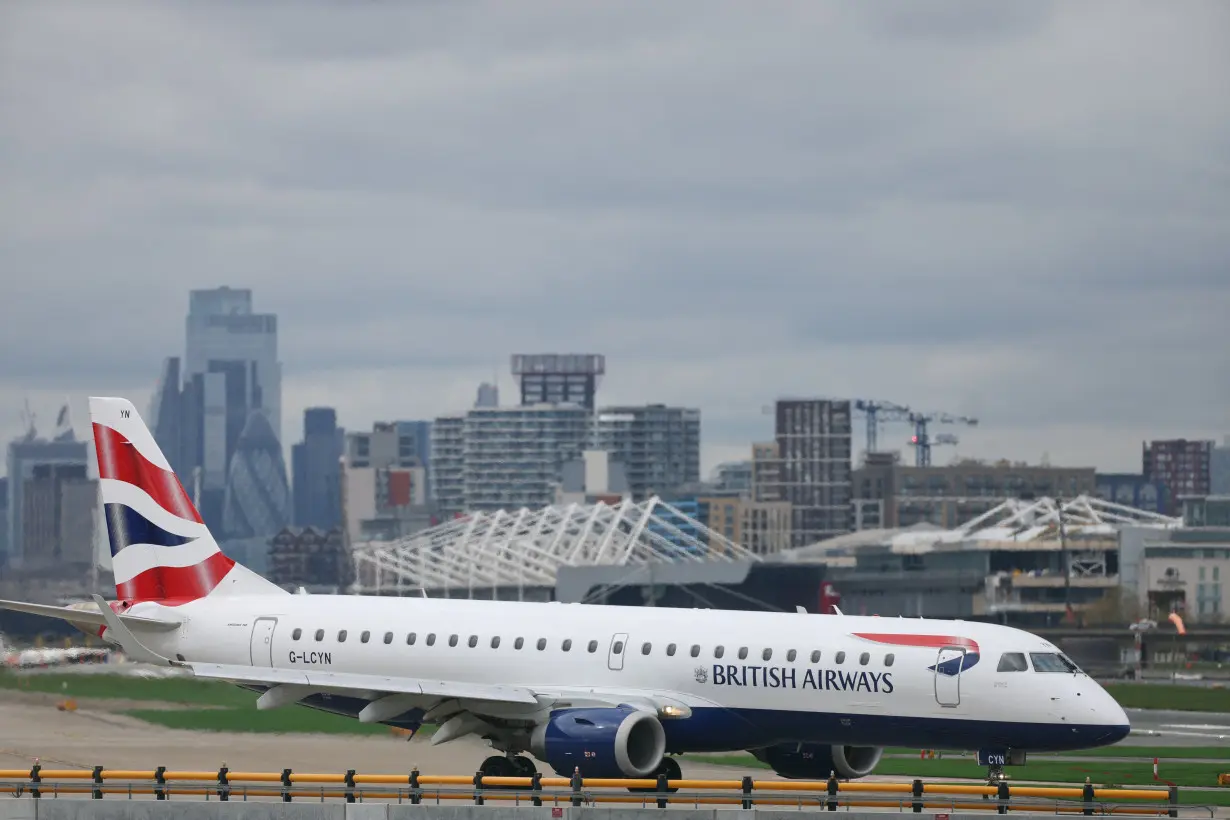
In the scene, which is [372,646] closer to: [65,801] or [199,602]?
[199,602]

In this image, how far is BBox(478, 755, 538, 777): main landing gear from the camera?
161ft

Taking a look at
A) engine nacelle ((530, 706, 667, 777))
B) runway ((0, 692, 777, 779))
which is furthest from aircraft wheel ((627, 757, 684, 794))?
runway ((0, 692, 777, 779))

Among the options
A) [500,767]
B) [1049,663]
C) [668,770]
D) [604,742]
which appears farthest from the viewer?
[668,770]

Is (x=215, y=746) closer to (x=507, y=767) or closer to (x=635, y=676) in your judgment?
(x=507, y=767)

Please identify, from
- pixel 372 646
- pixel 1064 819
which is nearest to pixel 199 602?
pixel 372 646

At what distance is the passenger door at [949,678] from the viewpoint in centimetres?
4575

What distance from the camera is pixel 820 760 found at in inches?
1969

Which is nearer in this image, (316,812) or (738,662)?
(316,812)

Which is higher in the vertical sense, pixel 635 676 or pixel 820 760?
pixel 635 676

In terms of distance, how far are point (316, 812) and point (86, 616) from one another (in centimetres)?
1152

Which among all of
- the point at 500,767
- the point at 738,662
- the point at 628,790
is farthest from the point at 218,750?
the point at 738,662

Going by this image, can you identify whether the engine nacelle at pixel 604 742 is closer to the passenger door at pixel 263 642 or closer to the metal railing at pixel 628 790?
the metal railing at pixel 628 790

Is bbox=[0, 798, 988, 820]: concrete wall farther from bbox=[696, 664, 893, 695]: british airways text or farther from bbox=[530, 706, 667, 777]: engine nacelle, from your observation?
bbox=[696, 664, 893, 695]: british airways text

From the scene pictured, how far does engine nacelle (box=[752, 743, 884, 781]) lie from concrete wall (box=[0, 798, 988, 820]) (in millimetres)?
7912
